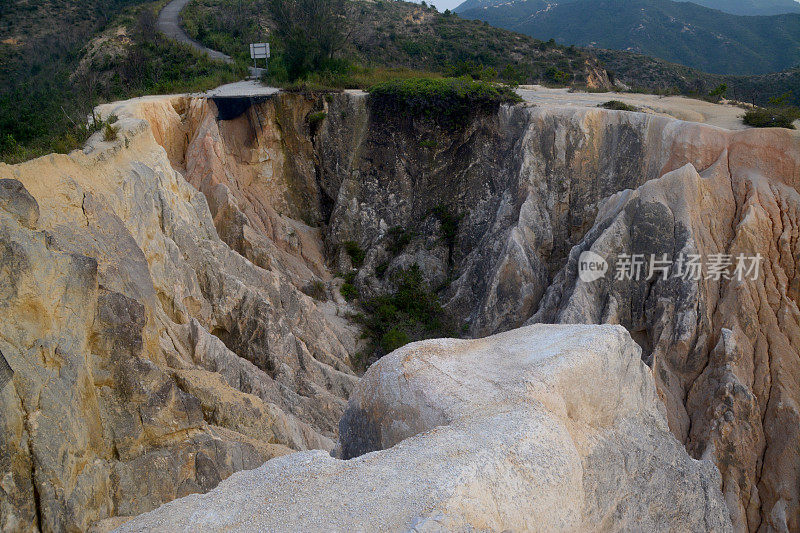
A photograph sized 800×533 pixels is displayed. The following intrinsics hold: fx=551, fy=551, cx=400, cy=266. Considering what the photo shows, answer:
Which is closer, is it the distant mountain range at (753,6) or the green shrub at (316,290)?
the green shrub at (316,290)

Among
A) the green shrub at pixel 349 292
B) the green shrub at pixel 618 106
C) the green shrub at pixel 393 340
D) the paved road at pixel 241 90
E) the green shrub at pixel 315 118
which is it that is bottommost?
the green shrub at pixel 393 340

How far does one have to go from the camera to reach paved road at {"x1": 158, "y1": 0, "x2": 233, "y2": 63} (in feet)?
107

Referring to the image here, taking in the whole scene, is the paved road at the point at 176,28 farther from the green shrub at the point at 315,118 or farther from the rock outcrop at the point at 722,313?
the rock outcrop at the point at 722,313

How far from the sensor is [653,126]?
18.2 m

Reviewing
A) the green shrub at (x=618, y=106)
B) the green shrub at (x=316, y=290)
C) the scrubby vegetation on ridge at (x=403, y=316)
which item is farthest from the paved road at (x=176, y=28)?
the green shrub at (x=618, y=106)

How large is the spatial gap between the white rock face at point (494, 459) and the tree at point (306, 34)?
824 inches

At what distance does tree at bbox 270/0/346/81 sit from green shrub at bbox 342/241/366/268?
8676 millimetres

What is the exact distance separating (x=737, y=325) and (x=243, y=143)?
18820mm

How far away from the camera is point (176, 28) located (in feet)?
120

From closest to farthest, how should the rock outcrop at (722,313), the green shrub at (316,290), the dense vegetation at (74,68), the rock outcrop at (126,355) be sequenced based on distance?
the rock outcrop at (126,355)
the rock outcrop at (722,313)
the dense vegetation at (74,68)
the green shrub at (316,290)

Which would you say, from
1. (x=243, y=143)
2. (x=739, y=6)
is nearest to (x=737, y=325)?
(x=243, y=143)

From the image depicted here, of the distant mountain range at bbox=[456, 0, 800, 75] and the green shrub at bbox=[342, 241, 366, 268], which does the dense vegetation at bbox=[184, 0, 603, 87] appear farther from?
the distant mountain range at bbox=[456, 0, 800, 75]

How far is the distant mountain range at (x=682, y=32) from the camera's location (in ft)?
212

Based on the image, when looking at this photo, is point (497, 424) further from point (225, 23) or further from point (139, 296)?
point (225, 23)
